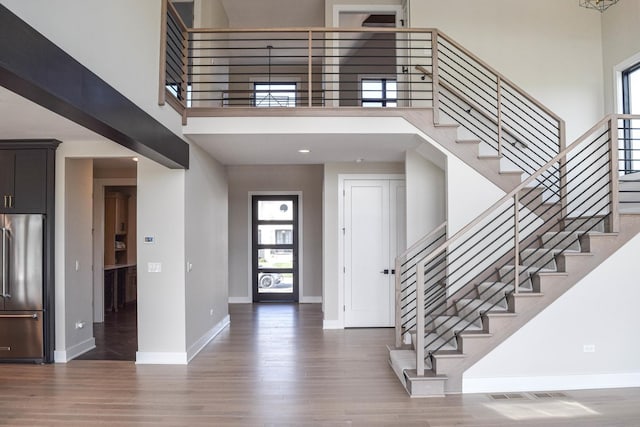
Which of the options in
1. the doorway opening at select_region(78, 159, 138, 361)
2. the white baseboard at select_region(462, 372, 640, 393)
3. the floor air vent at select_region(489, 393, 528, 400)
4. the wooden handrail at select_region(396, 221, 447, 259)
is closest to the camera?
the floor air vent at select_region(489, 393, 528, 400)

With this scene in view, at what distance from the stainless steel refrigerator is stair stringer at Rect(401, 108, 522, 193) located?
4.56 meters

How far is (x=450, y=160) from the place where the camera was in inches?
216

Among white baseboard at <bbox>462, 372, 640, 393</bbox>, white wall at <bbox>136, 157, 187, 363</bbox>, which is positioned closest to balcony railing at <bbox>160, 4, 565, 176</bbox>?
white wall at <bbox>136, 157, 187, 363</bbox>

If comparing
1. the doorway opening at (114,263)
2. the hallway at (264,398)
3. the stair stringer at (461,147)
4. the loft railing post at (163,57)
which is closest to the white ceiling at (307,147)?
the stair stringer at (461,147)

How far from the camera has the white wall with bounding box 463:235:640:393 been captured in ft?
14.0

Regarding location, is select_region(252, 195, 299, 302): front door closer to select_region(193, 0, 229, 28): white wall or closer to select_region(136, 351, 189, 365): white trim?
select_region(193, 0, 229, 28): white wall

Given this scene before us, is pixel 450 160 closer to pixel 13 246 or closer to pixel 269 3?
pixel 269 3

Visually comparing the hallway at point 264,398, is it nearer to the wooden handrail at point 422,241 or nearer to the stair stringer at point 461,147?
the wooden handrail at point 422,241

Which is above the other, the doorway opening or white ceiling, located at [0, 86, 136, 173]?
white ceiling, located at [0, 86, 136, 173]

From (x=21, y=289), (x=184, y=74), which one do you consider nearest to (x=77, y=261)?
(x=21, y=289)

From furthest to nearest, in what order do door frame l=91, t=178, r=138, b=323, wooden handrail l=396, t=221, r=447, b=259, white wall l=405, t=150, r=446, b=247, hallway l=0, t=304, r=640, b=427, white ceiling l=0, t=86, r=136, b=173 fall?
door frame l=91, t=178, r=138, b=323 → white wall l=405, t=150, r=446, b=247 → wooden handrail l=396, t=221, r=447, b=259 → hallway l=0, t=304, r=640, b=427 → white ceiling l=0, t=86, r=136, b=173

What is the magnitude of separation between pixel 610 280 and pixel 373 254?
3560 mm

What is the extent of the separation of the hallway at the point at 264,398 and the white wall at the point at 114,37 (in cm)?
262

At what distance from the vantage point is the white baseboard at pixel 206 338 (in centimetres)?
558
